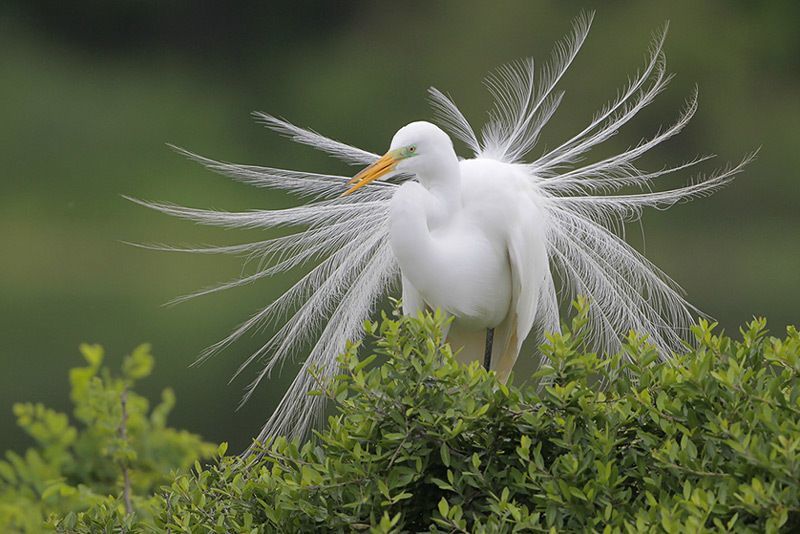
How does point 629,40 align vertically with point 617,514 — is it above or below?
above

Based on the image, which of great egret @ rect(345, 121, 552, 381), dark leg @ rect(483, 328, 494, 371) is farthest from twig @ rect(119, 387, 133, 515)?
dark leg @ rect(483, 328, 494, 371)

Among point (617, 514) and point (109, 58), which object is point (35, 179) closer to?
point (109, 58)

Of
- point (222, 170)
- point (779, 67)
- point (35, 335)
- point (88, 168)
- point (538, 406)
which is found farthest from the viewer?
point (779, 67)

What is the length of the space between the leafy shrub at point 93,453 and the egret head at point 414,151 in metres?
0.73

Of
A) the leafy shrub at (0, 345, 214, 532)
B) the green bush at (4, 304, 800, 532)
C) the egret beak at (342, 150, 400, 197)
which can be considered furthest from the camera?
the leafy shrub at (0, 345, 214, 532)

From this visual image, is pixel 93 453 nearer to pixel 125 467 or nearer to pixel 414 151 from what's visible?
pixel 125 467

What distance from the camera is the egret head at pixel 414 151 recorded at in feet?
6.74

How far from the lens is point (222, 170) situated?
8.00 ft

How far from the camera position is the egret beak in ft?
6.63

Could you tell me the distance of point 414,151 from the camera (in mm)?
2074

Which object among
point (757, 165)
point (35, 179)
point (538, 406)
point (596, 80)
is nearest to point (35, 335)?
point (35, 179)

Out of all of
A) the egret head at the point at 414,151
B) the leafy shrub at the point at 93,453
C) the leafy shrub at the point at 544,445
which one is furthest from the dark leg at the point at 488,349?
→ the leafy shrub at the point at 544,445

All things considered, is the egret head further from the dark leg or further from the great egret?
the dark leg

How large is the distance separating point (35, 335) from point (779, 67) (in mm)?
6092
